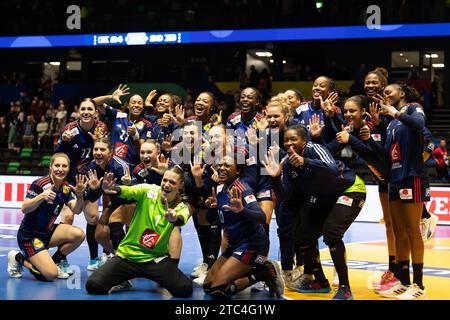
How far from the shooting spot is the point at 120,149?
1004 cm

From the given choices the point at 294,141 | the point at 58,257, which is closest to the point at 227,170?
the point at 294,141

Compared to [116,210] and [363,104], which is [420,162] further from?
[116,210]

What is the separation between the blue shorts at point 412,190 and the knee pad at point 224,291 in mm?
2017

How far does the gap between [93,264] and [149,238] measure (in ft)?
6.57

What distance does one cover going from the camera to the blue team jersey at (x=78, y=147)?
952 cm

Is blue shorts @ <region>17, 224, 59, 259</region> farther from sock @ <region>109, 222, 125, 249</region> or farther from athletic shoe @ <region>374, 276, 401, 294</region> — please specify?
athletic shoe @ <region>374, 276, 401, 294</region>

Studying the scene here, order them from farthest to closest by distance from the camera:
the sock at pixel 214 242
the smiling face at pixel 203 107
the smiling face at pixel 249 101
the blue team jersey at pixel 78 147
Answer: the blue team jersey at pixel 78 147, the smiling face at pixel 203 107, the smiling face at pixel 249 101, the sock at pixel 214 242

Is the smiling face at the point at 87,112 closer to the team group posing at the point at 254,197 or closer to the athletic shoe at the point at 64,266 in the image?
the team group posing at the point at 254,197

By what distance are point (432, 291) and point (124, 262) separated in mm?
3462

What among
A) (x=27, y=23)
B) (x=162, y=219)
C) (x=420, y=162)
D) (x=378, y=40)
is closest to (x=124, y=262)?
(x=162, y=219)

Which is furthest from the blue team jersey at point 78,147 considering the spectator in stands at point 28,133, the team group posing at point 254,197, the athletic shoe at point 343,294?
the spectator in stands at point 28,133

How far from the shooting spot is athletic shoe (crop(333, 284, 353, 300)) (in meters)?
7.33

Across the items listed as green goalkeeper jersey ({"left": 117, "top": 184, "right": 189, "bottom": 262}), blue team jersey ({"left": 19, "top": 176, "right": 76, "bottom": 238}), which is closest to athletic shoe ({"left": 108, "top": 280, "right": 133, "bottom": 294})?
green goalkeeper jersey ({"left": 117, "top": 184, "right": 189, "bottom": 262})

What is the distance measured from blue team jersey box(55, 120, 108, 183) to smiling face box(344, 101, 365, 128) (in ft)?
11.5
